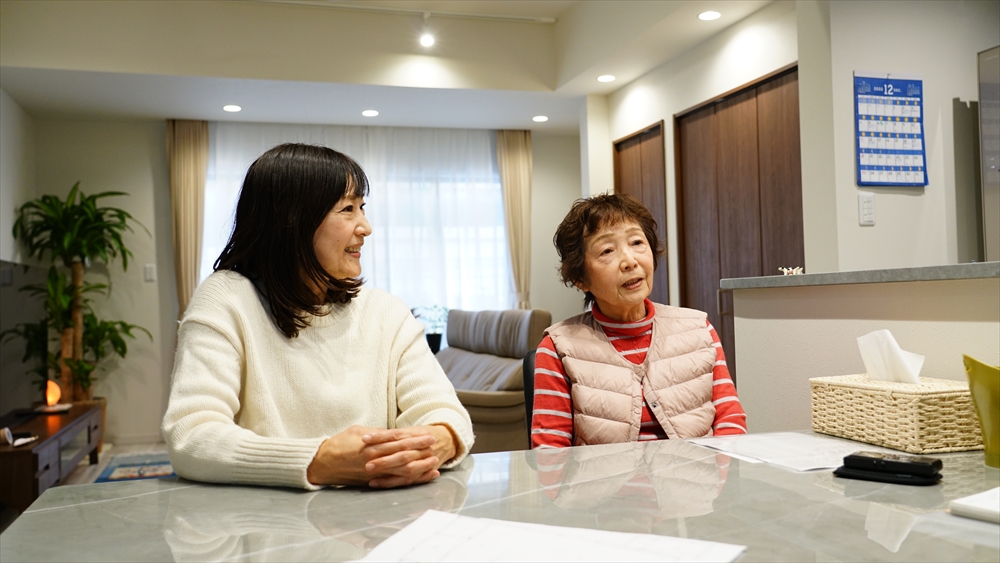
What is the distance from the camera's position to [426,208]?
618cm

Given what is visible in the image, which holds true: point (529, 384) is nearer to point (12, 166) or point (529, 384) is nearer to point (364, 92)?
point (364, 92)

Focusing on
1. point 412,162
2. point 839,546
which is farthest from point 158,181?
point 839,546

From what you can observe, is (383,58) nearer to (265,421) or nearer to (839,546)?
(265,421)

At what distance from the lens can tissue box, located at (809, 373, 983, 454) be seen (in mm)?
1204

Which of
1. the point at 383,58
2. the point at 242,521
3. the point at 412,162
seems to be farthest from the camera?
the point at 412,162

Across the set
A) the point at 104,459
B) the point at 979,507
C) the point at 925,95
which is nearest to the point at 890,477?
the point at 979,507

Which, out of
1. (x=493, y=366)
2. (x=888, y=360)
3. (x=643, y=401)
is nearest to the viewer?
(x=888, y=360)

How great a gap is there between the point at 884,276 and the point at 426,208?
16.0 ft

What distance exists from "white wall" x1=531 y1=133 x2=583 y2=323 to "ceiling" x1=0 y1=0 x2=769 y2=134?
2.15ft

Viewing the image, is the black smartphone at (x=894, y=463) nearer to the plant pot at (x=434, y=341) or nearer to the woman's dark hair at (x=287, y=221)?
the woman's dark hair at (x=287, y=221)

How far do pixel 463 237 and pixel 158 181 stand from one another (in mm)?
2327

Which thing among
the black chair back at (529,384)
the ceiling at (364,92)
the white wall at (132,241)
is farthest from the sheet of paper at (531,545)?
the white wall at (132,241)

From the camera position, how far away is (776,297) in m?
1.91

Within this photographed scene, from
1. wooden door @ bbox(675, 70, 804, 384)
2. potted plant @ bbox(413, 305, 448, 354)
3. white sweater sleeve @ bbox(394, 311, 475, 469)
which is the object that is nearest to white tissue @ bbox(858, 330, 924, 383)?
white sweater sleeve @ bbox(394, 311, 475, 469)
